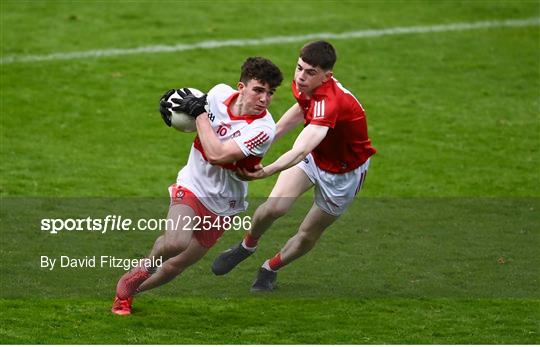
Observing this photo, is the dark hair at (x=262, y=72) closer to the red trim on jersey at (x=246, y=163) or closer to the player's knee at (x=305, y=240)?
the red trim on jersey at (x=246, y=163)

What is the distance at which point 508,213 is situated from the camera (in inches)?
603

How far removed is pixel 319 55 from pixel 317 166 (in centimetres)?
129

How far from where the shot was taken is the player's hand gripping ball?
31.9ft

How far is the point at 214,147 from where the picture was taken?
9656 millimetres

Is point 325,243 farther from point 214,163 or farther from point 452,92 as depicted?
point 452,92

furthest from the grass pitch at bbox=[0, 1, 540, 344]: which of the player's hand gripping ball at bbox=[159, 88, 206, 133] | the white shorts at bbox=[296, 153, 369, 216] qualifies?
the player's hand gripping ball at bbox=[159, 88, 206, 133]

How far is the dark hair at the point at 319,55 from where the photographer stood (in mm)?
10469

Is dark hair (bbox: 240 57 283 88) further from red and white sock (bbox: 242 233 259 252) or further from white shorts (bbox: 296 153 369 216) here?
red and white sock (bbox: 242 233 259 252)

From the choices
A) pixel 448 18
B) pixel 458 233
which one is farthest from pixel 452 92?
pixel 458 233

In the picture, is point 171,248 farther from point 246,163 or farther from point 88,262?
point 88,262

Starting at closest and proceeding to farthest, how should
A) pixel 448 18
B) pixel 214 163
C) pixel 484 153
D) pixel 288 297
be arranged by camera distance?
pixel 214 163, pixel 288 297, pixel 484 153, pixel 448 18

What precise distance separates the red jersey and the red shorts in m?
1.23

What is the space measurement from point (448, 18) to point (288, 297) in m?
13.8

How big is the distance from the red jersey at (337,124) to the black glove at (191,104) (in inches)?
45.2
